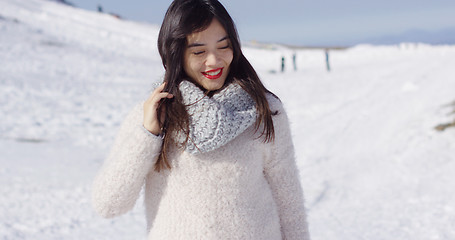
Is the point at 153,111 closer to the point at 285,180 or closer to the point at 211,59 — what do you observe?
the point at 211,59

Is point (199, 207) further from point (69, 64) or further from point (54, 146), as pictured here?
point (69, 64)

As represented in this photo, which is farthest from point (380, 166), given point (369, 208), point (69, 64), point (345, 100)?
point (69, 64)

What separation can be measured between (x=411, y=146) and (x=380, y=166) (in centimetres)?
75

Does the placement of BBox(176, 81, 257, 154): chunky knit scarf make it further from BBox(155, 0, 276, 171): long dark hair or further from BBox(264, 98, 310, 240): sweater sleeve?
BBox(264, 98, 310, 240): sweater sleeve

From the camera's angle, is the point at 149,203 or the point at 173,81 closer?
the point at 173,81

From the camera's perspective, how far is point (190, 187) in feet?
4.84

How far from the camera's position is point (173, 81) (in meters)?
1.47

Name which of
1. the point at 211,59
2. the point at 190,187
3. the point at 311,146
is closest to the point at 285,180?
the point at 190,187

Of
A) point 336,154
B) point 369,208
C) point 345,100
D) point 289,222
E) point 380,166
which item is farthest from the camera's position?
point 345,100

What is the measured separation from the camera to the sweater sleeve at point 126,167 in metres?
1.40

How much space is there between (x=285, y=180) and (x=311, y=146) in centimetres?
582

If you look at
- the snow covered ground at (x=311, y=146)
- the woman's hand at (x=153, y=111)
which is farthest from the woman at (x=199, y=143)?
the snow covered ground at (x=311, y=146)

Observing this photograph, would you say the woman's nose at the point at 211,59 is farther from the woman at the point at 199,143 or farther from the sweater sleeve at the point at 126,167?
the sweater sleeve at the point at 126,167

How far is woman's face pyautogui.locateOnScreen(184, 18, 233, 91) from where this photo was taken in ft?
4.86
